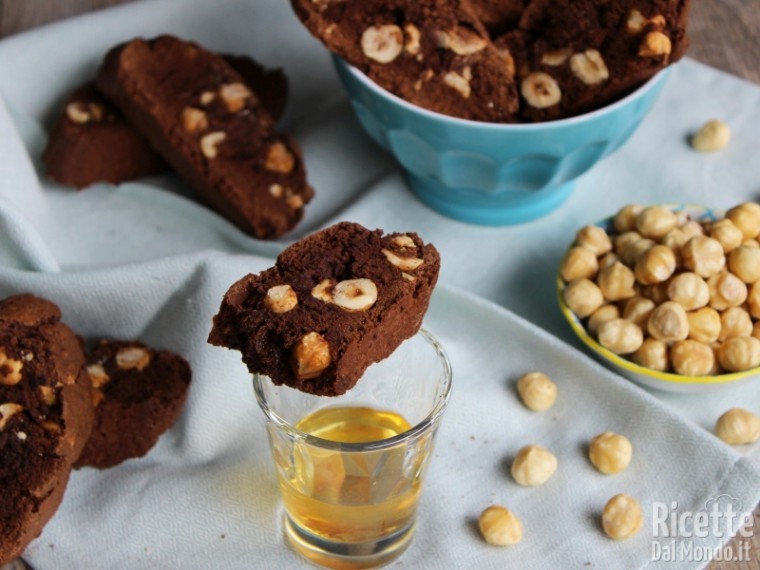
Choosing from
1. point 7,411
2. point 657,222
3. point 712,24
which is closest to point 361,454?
point 7,411

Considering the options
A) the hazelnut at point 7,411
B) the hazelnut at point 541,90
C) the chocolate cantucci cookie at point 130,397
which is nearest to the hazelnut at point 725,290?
the hazelnut at point 541,90

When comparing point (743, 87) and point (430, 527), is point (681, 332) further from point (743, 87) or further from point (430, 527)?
point (743, 87)

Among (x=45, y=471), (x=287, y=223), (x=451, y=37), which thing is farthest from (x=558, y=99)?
(x=45, y=471)

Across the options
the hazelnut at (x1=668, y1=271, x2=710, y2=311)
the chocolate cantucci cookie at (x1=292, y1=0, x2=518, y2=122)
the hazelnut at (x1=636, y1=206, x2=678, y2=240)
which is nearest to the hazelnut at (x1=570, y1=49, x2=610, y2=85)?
the chocolate cantucci cookie at (x1=292, y1=0, x2=518, y2=122)

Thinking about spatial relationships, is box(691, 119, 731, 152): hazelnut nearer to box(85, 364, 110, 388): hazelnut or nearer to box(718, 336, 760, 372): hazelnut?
box(718, 336, 760, 372): hazelnut

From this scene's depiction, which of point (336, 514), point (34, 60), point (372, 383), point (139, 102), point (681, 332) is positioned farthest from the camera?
point (34, 60)

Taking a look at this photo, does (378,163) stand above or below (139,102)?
below
